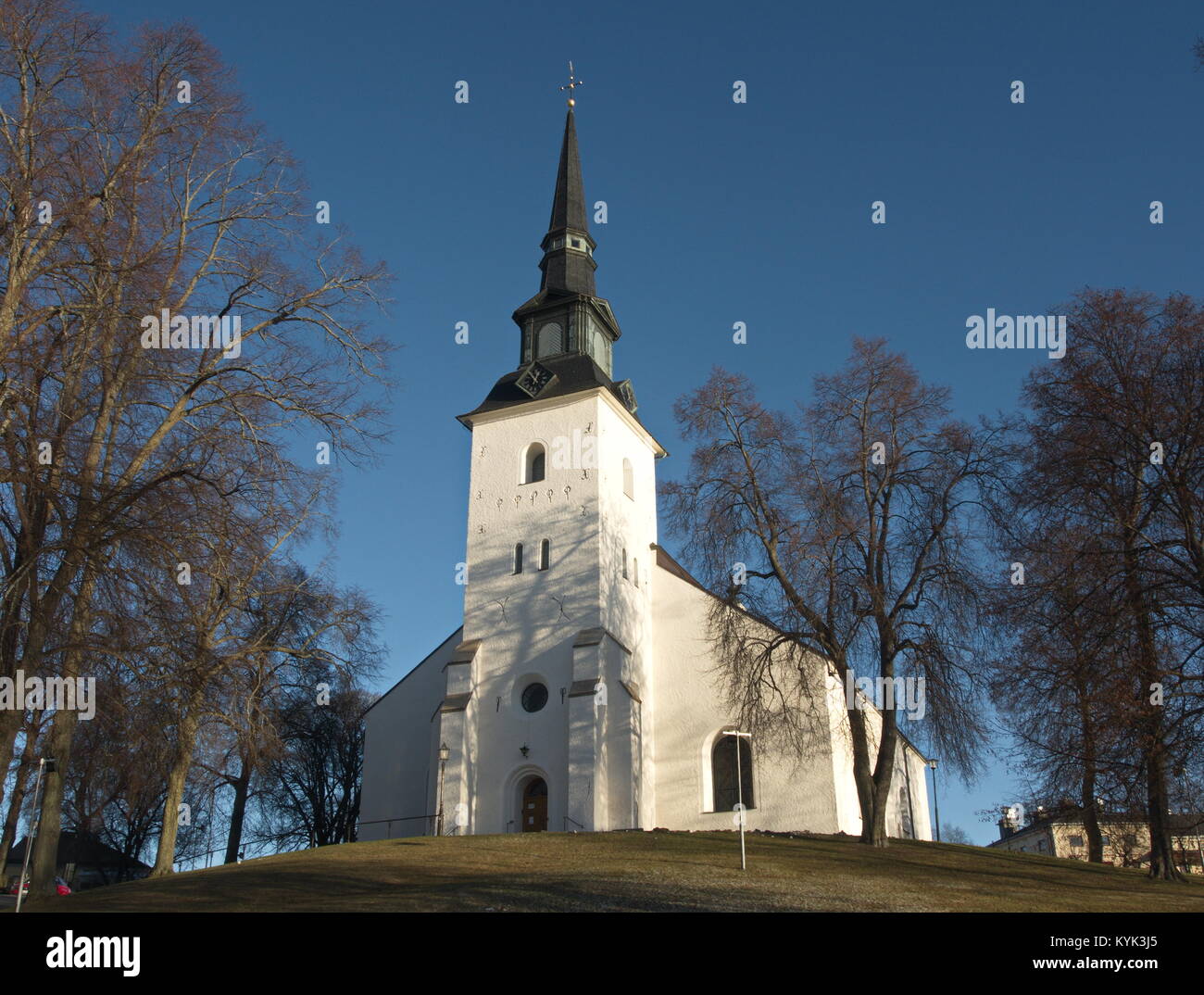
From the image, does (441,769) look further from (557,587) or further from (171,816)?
(171,816)

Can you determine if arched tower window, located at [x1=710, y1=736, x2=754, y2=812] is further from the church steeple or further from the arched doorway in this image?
the church steeple

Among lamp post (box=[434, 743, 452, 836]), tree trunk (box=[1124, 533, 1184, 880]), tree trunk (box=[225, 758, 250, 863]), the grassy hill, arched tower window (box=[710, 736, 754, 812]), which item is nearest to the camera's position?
the grassy hill

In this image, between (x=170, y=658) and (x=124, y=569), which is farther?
(x=170, y=658)

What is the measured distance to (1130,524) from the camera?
66.7 ft

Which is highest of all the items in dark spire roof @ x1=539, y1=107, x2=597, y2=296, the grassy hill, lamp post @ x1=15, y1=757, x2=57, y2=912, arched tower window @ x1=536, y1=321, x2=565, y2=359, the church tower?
dark spire roof @ x1=539, y1=107, x2=597, y2=296

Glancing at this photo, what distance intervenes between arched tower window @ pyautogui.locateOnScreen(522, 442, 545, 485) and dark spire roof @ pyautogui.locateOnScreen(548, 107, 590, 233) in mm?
9330

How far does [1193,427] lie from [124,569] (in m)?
18.3

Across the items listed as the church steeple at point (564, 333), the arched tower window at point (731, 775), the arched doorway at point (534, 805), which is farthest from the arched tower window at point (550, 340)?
the arched doorway at point (534, 805)

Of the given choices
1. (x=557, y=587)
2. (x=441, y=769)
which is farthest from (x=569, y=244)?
(x=441, y=769)

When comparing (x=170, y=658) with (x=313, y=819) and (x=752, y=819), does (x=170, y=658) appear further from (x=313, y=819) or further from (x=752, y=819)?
(x=313, y=819)

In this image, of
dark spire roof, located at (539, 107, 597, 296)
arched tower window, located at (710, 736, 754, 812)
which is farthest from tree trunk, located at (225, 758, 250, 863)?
dark spire roof, located at (539, 107, 597, 296)

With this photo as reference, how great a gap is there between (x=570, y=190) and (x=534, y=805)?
24086 millimetres

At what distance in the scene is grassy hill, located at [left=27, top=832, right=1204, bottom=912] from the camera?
15.4m
